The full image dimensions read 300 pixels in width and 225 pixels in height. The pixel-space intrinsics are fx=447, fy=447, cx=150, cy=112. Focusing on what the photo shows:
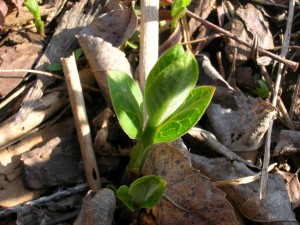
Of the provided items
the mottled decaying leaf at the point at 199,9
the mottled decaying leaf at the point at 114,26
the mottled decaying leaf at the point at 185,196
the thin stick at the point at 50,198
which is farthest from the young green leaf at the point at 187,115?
the mottled decaying leaf at the point at 199,9

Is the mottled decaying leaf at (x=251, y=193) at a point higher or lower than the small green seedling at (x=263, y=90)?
lower

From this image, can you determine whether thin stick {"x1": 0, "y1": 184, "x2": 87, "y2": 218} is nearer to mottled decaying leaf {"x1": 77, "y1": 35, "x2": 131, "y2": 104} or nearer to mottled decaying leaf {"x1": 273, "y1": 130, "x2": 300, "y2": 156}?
mottled decaying leaf {"x1": 77, "y1": 35, "x2": 131, "y2": 104}

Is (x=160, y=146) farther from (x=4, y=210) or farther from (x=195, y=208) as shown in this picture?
(x=4, y=210)

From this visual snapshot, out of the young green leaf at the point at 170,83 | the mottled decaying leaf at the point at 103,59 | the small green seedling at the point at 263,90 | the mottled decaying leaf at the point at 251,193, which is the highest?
the young green leaf at the point at 170,83

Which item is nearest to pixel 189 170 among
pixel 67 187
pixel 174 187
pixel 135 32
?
pixel 174 187

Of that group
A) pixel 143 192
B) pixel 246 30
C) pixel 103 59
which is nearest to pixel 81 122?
pixel 103 59

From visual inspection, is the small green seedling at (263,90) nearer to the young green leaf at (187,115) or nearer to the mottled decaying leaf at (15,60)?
the young green leaf at (187,115)

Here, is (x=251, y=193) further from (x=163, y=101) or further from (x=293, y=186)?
(x=163, y=101)
